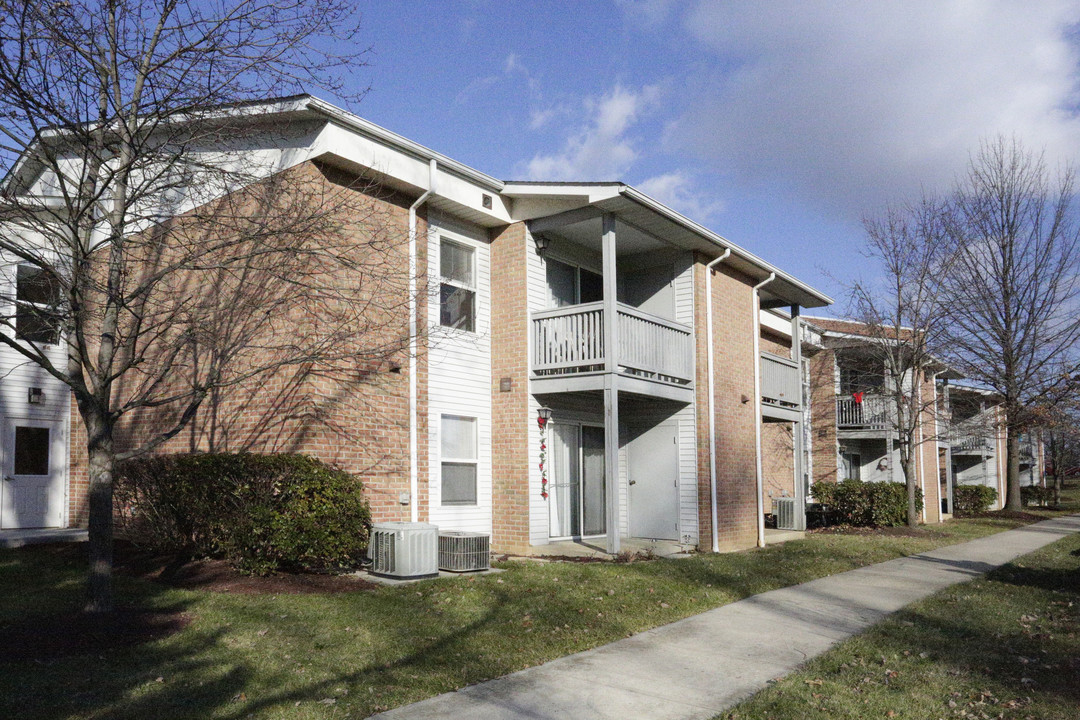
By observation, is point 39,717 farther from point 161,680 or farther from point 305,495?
point 305,495

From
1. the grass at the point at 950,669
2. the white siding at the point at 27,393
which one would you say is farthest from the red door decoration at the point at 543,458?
the white siding at the point at 27,393

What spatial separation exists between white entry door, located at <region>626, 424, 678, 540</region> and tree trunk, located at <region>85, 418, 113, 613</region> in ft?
32.4

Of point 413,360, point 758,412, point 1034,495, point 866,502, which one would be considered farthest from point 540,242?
point 1034,495

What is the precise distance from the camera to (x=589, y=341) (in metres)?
13.3

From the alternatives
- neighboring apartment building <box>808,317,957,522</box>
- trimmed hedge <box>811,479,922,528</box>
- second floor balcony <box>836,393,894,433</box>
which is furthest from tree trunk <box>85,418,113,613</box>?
second floor balcony <box>836,393,894,433</box>

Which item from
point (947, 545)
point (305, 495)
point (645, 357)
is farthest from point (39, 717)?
point (947, 545)

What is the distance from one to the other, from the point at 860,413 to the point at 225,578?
22582 mm

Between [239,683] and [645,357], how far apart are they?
9086mm

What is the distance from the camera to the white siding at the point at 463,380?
12742 mm

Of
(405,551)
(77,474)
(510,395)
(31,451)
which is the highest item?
(510,395)

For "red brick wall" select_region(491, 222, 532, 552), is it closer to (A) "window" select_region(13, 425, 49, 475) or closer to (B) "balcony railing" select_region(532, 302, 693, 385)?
(B) "balcony railing" select_region(532, 302, 693, 385)

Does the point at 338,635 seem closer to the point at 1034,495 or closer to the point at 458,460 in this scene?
the point at 458,460

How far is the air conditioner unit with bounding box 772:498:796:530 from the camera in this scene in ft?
66.0

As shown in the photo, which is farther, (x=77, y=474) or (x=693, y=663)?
(x=77, y=474)
